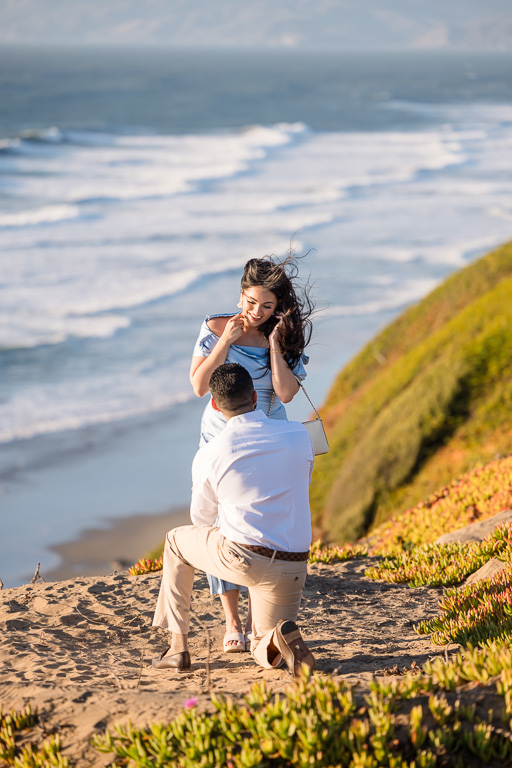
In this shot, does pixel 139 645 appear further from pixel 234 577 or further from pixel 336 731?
pixel 336 731

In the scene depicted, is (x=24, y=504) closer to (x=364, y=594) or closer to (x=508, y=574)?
(x=364, y=594)

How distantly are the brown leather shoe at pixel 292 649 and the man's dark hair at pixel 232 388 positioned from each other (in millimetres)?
1244

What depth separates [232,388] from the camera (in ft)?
15.3

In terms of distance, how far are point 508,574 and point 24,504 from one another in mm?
10616

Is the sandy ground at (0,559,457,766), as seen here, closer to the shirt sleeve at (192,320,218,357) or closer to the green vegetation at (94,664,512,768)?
the green vegetation at (94,664,512,768)

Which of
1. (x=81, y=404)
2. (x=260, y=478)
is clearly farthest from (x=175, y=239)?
(x=260, y=478)

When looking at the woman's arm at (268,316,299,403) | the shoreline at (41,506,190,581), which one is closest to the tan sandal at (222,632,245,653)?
the woman's arm at (268,316,299,403)

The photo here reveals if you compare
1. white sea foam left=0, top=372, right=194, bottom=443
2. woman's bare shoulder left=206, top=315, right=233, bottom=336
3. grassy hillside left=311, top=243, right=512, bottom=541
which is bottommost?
woman's bare shoulder left=206, top=315, right=233, bottom=336

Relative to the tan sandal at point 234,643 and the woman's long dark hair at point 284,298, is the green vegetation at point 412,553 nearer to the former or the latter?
the tan sandal at point 234,643

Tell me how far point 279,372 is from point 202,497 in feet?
3.34

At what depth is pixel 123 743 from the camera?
3.83 meters

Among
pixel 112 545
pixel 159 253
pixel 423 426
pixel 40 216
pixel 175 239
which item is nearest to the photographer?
pixel 423 426

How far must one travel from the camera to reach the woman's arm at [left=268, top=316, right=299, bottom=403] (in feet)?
17.5

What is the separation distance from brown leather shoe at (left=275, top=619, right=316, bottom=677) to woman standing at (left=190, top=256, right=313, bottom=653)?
3.02ft
